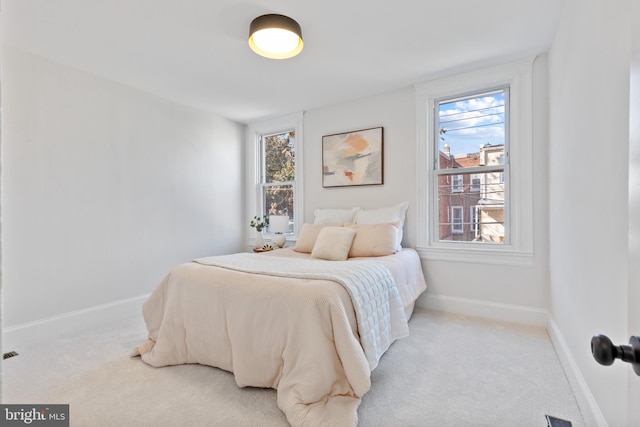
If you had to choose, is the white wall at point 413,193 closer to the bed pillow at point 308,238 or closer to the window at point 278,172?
the window at point 278,172

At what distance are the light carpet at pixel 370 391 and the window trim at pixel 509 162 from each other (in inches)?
32.3

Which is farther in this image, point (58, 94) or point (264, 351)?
point (58, 94)

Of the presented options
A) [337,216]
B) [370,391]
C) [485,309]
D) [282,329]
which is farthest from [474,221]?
[282,329]

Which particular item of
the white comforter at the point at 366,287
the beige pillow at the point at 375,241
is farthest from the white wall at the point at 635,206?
the beige pillow at the point at 375,241

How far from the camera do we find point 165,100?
12.5 feet

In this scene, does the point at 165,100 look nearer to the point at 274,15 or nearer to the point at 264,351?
the point at 274,15

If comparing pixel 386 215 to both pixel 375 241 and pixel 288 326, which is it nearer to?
pixel 375 241

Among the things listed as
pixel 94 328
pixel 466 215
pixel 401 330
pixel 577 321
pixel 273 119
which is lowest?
pixel 94 328

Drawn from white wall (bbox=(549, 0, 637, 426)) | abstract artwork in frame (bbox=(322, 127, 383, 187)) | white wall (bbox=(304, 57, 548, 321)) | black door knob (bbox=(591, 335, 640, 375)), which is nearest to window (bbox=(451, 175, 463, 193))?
white wall (bbox=(304, 57, 548, 321))

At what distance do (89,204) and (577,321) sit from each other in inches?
154

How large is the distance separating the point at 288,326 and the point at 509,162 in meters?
2.59

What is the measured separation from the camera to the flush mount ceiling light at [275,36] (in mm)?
2338

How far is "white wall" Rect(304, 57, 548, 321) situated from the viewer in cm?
297

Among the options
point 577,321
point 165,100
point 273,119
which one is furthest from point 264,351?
point 273,119
